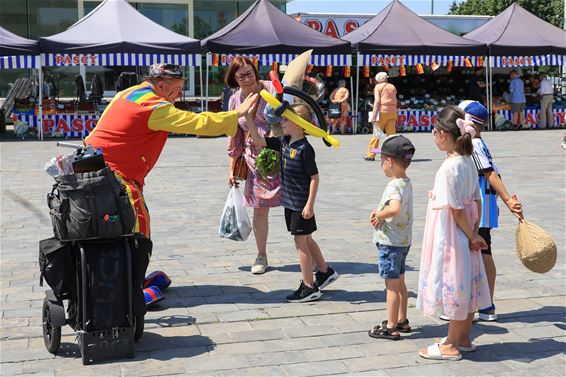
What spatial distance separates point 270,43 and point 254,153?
45.4ft

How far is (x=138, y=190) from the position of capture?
17.0 ft

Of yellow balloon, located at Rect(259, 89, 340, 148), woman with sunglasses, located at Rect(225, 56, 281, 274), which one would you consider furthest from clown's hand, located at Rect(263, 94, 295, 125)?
yellow balloon, located at Rect(259, 89, 340, 148)

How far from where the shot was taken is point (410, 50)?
20.9m

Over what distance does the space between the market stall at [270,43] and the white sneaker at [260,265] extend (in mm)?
13638

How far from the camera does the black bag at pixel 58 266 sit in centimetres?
443

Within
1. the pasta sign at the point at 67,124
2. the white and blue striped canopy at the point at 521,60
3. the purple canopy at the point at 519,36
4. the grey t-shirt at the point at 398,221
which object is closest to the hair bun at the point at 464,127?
the grey t-shirt at the point at 398,221

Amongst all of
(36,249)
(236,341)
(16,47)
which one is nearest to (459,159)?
(236,341)

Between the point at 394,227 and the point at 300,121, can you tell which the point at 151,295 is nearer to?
the point at 300,121

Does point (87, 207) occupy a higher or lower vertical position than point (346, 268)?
higher

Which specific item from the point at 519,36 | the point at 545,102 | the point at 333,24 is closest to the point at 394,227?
the point at 519,36

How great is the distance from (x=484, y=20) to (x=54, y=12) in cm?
2261

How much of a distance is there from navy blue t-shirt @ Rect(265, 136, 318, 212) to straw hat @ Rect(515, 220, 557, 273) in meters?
1.56

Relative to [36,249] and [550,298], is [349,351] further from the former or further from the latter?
[36,249]

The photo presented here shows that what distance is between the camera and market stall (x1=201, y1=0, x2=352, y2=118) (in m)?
19.8
